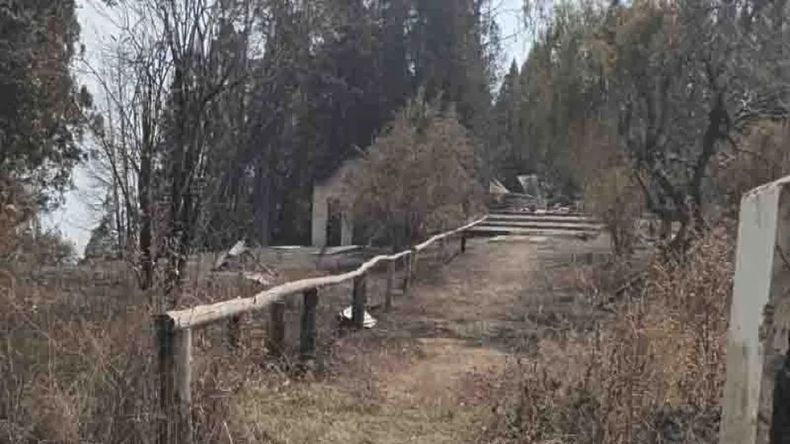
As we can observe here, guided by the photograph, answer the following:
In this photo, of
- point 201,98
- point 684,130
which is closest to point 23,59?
point 201,98

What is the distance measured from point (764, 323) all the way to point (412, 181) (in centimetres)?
2091

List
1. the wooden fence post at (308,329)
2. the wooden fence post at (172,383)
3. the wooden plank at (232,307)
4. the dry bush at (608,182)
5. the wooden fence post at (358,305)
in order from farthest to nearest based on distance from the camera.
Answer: the dry bush at (608,182), the wooden fence post at (358,305), the wooden fence post at (308,329), the wooden plank at (232,307), the wooden fence post at (172,383)

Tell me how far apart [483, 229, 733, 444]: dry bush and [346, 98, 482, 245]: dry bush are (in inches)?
675

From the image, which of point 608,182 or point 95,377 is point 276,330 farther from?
point 608,182

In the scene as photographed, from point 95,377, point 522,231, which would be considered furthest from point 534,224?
point 95,377

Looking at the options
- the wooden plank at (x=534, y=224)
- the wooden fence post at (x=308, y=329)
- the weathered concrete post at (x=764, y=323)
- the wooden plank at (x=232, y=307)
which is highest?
the weathered concrete post at (x=764, y=323)

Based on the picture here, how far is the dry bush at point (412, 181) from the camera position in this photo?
22.9 metres

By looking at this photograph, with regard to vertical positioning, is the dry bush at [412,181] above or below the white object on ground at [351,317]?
above

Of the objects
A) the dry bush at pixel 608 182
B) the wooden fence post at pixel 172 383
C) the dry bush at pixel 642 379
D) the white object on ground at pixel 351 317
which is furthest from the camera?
the dry bush at pixel 608 182

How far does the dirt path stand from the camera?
5.14 m

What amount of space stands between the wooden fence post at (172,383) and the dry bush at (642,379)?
1.78m

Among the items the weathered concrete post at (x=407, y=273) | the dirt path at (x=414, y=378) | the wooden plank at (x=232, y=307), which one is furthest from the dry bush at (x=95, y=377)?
the weathered concrete post at (x=407, y=273)

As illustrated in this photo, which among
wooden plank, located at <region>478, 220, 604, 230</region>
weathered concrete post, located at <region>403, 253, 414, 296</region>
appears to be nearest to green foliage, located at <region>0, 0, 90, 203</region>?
weathered concrete post, located at <region>403, 253, 414, 296</region>

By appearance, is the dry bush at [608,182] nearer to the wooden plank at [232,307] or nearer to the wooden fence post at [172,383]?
the wooden plank at [232,307]
